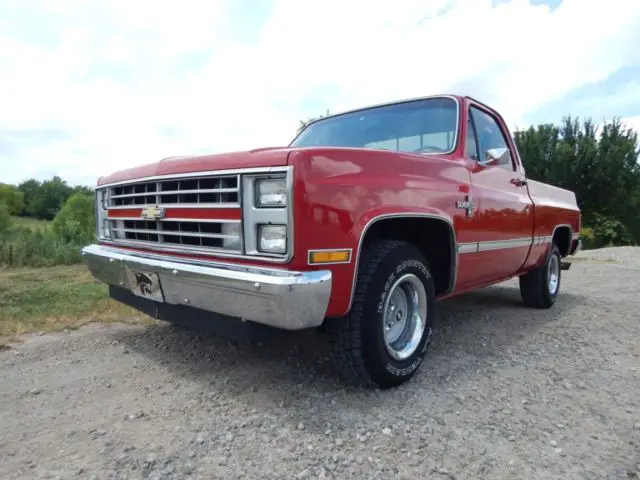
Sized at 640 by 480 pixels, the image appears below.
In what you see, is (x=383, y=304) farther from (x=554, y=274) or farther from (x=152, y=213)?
(x=554, y=274)

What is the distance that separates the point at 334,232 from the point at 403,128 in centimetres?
172

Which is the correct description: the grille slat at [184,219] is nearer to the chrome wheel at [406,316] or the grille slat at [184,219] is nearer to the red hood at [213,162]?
the red hood at [213,162]

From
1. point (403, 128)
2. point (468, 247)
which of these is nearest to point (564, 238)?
point (468, 247)

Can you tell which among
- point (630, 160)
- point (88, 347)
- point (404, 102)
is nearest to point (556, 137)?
point (630, 160)

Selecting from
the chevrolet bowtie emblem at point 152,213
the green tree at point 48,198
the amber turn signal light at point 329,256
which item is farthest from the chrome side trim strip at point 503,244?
the green tree at point 48,198

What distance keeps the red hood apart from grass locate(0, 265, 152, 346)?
1.73 metres

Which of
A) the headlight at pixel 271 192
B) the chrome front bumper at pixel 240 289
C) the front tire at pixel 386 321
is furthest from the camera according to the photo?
the front tire at pixel 386 321

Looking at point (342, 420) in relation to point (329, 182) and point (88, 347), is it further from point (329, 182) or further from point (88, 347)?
point (88, 347)

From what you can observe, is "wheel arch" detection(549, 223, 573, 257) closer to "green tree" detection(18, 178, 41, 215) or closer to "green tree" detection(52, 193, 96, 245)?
"green tree" detection(52, 193, 96, 245)

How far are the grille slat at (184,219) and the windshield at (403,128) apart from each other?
158 cm

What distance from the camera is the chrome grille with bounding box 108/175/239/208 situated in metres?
2.44

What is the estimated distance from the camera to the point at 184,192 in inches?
104

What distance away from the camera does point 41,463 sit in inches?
77.7

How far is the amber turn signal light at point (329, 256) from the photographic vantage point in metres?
2.21
